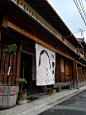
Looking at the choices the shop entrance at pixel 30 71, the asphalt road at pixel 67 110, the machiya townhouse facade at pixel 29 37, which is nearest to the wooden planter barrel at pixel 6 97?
the machiya townhouse facade at pixel 29 37

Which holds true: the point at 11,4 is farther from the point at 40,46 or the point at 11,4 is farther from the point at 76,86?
the point at 76,86

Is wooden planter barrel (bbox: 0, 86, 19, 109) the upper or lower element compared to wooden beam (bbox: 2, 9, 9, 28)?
lower

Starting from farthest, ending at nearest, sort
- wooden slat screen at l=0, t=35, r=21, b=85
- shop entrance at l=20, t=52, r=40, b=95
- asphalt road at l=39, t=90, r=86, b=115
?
shop entrance at l=20, t=52, r=40, b=95 < wooden slat screen at l=0, t=35, r=21, b=85 < asphalt road at l=39, t=90, r=86, b=115

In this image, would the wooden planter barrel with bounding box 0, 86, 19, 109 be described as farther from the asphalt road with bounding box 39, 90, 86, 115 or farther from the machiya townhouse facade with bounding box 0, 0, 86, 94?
the asphalt road with bounding box 39, 90, 86, 115

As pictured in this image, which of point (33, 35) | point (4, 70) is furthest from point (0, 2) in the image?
point (4, 70)

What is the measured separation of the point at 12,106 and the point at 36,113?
93 cm

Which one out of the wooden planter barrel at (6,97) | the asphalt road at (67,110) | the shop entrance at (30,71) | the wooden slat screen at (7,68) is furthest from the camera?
the shop entrance at (30,71)

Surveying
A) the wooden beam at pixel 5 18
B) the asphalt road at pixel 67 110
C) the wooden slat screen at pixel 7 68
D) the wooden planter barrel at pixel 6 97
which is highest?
the wooden beam at pixel 5 18

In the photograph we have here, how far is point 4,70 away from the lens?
14.0 ft

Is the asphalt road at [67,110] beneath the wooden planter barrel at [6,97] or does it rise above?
beneath

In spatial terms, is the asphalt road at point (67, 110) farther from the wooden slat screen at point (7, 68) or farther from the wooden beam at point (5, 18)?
the wooden beam at point (5, 18)

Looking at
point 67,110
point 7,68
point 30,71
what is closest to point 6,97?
point 7,68

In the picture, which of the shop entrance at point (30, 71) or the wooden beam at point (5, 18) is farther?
the shop entrance at point (30, 71)

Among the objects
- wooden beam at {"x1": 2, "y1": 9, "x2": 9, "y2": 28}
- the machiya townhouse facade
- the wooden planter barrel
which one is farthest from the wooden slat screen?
wooden beam at {"x1": 2, "y1": 9, "x2": 9, "y2": 28}
